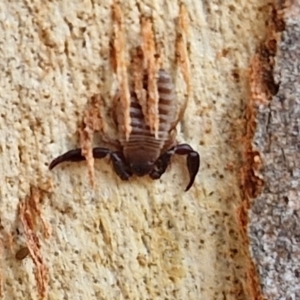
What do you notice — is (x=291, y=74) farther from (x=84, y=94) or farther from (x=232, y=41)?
(x=84, y=94)

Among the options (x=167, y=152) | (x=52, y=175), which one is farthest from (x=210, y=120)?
(x=52, y=175)

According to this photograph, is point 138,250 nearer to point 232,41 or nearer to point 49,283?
point 49,283

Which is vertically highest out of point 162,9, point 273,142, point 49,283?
point 162,9

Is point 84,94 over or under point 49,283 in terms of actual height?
over

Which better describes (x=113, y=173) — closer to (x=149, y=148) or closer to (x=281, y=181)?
(x=149, y=148)
